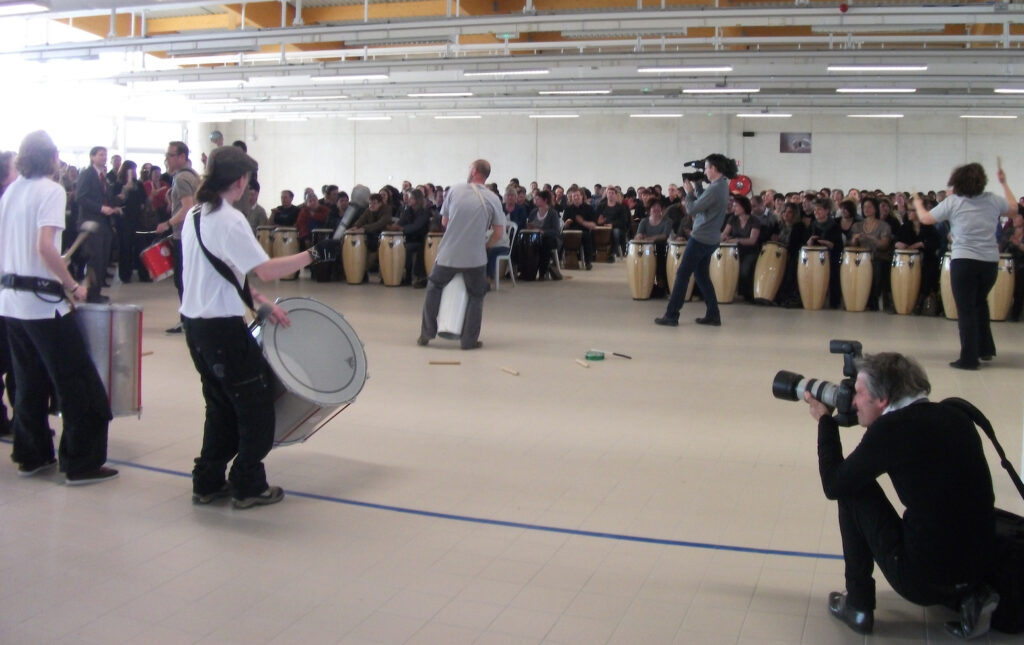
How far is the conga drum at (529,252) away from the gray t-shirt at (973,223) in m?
7.49

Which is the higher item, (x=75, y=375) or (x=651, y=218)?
(x=651, y=218)

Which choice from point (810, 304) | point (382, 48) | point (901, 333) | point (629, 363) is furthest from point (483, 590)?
point (382, 48)

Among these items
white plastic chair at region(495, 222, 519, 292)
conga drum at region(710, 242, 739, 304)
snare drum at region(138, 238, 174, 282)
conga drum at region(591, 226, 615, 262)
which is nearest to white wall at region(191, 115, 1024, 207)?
conga drum at region(591, 226, 615, 262)

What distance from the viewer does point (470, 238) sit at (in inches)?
305

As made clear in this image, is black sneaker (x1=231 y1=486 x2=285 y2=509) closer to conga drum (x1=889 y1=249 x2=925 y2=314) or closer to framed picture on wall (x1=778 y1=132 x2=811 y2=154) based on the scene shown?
conga drum (x1=889 y1=249 x2=925 y2=314)

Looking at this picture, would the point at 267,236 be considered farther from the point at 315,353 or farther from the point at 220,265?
the point at 220,265

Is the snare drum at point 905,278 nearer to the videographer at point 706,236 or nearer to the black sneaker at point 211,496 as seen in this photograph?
the videographer at point 706,236

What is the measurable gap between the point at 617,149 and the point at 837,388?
2410 centimetres

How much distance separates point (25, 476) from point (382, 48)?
1353 cm

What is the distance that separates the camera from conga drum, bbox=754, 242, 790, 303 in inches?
451

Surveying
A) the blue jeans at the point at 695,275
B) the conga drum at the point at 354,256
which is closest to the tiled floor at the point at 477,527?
the blue jeans at the point at 695,275

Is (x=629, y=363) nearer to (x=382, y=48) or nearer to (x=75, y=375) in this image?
(x=75, y=375)

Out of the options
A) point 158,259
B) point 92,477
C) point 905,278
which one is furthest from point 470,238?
point 905,278

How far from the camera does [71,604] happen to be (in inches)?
123
